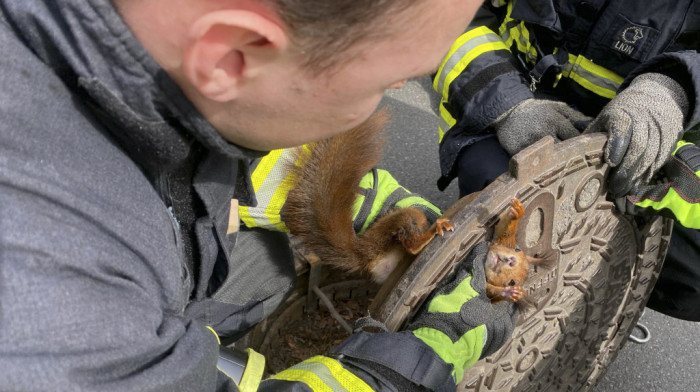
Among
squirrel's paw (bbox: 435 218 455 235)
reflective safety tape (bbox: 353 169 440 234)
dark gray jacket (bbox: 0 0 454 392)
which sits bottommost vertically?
reflective safety tape (bbox: 353 169 440 234)

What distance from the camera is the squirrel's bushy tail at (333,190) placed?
1183 mm

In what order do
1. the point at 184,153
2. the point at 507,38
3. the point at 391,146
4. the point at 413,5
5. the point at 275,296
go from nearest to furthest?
the point at 413,5, the point at 184,153, the point at 275,296, the point at 507,38, the point at 391,146

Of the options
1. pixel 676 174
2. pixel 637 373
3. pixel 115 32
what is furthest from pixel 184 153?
pixel 637 373

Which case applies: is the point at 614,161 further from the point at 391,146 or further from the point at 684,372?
the point at 391,146

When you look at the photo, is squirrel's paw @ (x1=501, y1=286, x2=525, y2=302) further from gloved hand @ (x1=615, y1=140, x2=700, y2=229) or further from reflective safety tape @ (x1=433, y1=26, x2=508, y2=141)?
reflective safety tape @ (x1=433, y1=26, x2=508, y2=141)

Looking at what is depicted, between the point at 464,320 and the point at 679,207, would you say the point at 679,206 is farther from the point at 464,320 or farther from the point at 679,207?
the point at 464,320

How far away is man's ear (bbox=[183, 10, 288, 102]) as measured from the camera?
423 mm

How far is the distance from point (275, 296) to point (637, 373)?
1.49 m

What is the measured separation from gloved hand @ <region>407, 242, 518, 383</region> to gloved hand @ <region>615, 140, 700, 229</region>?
1.55ft

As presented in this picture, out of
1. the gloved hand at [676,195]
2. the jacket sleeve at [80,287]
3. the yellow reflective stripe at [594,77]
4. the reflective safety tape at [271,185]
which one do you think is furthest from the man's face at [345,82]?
the yellow reflective stripe at [594,77]

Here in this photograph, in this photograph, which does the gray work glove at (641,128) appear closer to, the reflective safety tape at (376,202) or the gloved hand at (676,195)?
the gloved hand at (676,195)

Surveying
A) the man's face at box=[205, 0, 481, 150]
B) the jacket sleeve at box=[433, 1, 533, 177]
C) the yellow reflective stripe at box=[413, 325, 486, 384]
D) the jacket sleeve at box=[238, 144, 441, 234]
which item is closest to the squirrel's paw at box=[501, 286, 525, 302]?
the yellow reflective stripe at box=[413, 325, 486, 384]

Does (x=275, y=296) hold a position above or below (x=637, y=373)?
above

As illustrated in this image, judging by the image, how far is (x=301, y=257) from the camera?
171 cm
